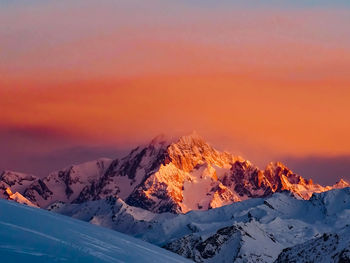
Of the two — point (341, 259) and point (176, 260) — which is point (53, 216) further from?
point (341, 259)

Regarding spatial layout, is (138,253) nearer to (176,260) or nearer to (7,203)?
(176,260)

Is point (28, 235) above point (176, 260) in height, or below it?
above

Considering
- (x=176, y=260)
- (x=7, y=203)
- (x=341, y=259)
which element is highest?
(x=7, y=203)

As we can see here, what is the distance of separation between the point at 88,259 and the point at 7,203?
14.2 feet

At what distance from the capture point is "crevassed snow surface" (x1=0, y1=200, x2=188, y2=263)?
560 inches

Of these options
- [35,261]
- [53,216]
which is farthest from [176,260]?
[35,261]

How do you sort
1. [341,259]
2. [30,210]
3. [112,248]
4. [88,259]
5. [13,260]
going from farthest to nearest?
1. [341,259]
2. [30,210]
3. [112,248]
4. [88,259]
5. [13,260]

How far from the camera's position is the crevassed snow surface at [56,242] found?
46.7ft

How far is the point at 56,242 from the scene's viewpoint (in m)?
15.4

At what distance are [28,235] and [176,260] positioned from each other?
469cm

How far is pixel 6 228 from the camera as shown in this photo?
15344 mm

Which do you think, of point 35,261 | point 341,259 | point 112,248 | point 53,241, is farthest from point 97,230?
point 341,259

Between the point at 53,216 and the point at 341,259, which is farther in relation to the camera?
the point at 341,259

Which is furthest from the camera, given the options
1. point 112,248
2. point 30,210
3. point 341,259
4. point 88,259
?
point 341,259
